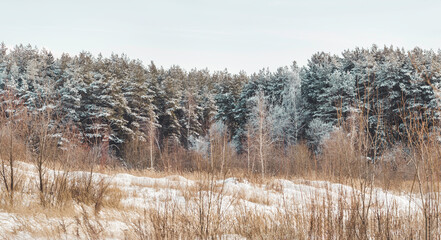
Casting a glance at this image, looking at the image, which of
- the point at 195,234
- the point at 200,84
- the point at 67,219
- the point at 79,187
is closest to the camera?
the point at 195,234

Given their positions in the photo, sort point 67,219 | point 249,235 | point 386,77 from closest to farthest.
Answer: point 249,235 → point 67,219 → point 386,77

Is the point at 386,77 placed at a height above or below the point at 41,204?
above

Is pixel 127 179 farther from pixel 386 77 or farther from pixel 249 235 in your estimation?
pixel 386 77

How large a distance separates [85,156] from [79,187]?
1.29m

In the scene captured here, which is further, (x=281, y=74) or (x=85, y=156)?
(x=281, y=74)

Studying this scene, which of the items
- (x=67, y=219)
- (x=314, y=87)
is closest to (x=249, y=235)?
(x=67, y=219)

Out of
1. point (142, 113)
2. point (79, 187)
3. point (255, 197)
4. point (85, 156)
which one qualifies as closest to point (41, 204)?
point (79, 187)

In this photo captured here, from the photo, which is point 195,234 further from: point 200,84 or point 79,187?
point 200,84

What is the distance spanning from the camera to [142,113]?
31.4 meters

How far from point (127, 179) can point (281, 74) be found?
27768 mm

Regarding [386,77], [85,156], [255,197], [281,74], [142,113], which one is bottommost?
[255,197]

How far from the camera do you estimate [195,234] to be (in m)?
2.93

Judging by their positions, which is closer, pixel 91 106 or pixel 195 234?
pixel 195 234

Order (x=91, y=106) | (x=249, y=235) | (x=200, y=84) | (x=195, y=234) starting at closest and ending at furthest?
(x=195, y=234) → (x=249, y=235) → (x=91, y=106) → (x=200, y=84)
